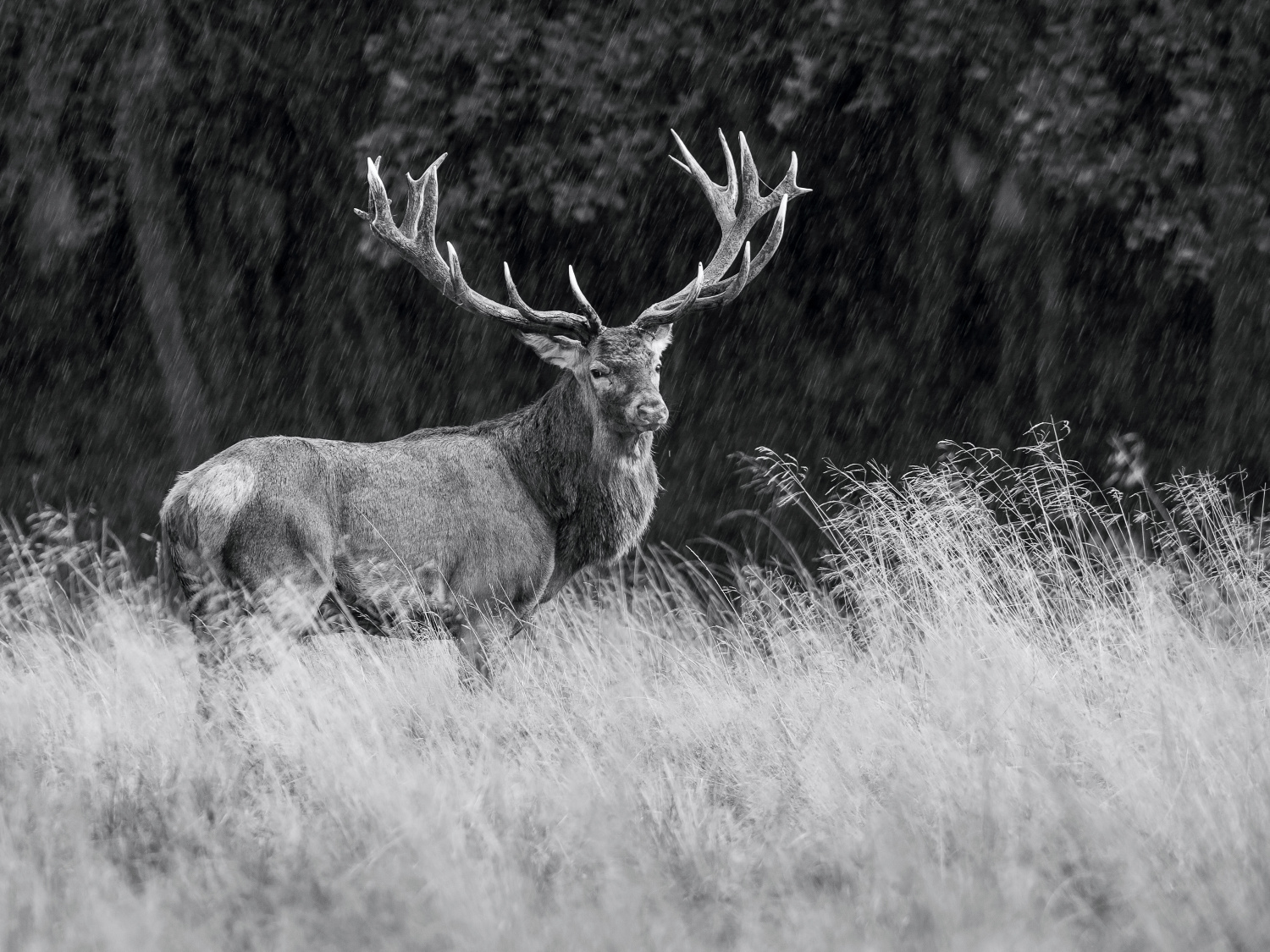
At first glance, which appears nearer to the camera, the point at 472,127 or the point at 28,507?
the point at 472,127

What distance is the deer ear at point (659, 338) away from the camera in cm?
638

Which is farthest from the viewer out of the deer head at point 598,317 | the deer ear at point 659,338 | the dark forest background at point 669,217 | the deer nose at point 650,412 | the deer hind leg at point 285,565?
the dark forest background at point 669,217

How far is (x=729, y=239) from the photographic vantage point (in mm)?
6969

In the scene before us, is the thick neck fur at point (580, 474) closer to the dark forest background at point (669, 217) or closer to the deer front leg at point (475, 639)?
the deer front leg at point (475, 639)

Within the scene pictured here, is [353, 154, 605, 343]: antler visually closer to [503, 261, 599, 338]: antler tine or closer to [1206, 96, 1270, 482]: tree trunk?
[503, 261, 599, 338]: antler tine

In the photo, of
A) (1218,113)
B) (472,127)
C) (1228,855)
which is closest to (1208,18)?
(1218,113)

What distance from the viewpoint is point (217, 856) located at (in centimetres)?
361

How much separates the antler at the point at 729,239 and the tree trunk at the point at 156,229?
5.22 m

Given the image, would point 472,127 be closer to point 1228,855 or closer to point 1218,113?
point 1218,113

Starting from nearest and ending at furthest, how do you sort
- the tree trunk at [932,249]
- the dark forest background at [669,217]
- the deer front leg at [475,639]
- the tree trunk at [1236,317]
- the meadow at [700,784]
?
the meadow at [700,784] < the deer front leg at [475,639] < the tree trunk at [1236,317] < the dark forest background at [669,217] < the tree trunk at [932,249]

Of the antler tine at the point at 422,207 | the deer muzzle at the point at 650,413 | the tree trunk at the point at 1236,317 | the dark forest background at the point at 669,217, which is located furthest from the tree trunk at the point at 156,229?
the tree trunk at the point at 1236,317

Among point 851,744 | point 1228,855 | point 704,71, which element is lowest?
point 851,744

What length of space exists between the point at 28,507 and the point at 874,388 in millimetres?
7008

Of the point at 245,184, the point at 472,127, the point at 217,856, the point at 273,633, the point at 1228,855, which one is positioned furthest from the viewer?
the point at 245,184
